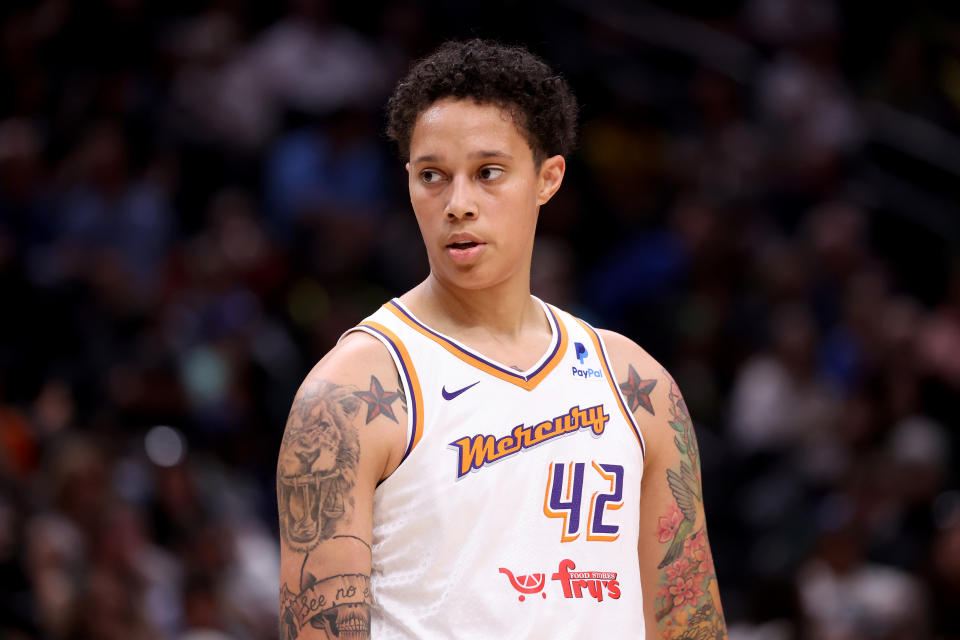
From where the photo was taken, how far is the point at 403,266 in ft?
28.9

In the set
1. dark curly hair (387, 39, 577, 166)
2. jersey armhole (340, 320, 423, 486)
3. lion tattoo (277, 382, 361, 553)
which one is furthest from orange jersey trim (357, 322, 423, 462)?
dark curly hair (387, 39, 577, 166)

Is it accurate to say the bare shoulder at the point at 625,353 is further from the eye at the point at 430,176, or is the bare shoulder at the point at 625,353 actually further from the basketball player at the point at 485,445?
the eye at the point at 430,176

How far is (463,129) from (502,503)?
0.90m

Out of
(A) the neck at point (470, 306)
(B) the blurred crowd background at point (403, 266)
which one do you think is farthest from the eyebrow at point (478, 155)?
(B) the blurred crowd background at point (403, 266)

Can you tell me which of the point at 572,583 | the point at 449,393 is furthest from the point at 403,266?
the point at 572,583

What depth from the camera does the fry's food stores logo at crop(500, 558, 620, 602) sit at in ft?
10.3

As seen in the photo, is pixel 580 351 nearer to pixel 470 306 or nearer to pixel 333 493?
pixel 470 306

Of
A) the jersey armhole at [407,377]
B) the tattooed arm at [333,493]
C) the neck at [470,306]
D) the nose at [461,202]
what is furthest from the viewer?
the neck at [470,306]

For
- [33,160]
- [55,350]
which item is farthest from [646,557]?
[33,160]

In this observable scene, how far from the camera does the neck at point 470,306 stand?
3.44 m

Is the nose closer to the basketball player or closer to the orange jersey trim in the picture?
the basketball player

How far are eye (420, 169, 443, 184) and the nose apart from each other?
47 mm

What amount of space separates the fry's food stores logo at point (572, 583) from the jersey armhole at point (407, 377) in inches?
14.4

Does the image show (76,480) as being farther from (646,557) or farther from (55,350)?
(646,557)
